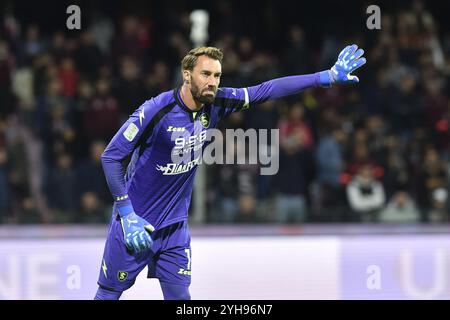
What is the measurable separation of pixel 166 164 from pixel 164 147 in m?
0.12

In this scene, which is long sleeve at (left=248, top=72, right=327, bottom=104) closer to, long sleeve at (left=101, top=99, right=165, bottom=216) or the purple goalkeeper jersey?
the purple goalkeeper jersey

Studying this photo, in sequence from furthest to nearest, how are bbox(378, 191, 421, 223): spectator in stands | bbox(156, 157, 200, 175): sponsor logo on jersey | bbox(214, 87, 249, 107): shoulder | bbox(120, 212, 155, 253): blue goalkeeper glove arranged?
bbox(378, 191, 421, 223): spectator in stands
bbox(214, 87, 249, 107): shoulder
bbox(156, 157, 200, 175): sponsor logo on jersey
bbox(120, 212, 155, 253): blue goalkeeper glove

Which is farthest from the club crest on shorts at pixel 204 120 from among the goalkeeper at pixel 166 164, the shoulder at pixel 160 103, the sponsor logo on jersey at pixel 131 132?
the sponsor logo on jersey at pixel 131 132

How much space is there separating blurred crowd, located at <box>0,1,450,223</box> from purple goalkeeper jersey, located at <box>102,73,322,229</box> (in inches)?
205

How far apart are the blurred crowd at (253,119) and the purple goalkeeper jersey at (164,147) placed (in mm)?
5210

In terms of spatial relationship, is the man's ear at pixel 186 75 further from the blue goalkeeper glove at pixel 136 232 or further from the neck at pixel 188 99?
the blue goalkeeper glove at pixel 136 232

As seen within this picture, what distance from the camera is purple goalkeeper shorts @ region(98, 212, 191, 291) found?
6039 millimetres

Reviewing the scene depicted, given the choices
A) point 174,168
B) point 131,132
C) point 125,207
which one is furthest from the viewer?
point 174,168

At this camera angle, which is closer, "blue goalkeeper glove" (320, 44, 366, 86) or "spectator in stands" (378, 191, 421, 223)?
"blue goalkeeper glove" (320, 44, 366, 86)

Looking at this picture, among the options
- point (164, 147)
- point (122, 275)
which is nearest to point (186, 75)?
point (164, 147)

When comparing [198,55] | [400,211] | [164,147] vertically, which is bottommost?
[400,211]

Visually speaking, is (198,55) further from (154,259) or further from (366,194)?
(366,194)

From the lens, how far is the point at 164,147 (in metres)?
5.95

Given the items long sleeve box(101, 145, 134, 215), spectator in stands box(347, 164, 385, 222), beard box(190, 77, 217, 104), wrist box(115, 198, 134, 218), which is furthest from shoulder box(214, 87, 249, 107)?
spectator in stands box(347, 164, 385, 222)
